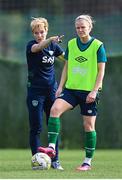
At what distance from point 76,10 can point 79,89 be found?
11.2 metres

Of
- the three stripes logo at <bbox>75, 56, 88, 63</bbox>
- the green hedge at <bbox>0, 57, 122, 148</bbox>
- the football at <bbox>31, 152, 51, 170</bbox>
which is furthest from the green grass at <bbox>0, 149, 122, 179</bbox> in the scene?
the three stripes logo at <bbox>75, 56, 88, 63</bbox>

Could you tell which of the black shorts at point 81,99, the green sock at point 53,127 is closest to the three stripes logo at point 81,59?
the black shorts at point 81,99

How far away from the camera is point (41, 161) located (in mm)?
10359

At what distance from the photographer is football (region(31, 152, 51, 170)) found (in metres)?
10.3

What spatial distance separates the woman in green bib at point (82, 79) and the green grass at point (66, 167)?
0.36m

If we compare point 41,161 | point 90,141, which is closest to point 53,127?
point 41,161

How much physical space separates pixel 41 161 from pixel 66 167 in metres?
1.05

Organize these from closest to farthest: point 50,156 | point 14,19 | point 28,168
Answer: point 50,156, point 28,168, point 14,19

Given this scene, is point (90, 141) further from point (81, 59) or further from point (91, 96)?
point (81, 59)

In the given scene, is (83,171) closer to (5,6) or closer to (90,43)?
(90,43)

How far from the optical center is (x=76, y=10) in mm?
21547

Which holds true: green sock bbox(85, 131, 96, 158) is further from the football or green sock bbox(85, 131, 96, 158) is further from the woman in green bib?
the football

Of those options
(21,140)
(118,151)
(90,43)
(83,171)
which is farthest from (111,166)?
(21,140)

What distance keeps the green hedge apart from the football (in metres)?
6.13
